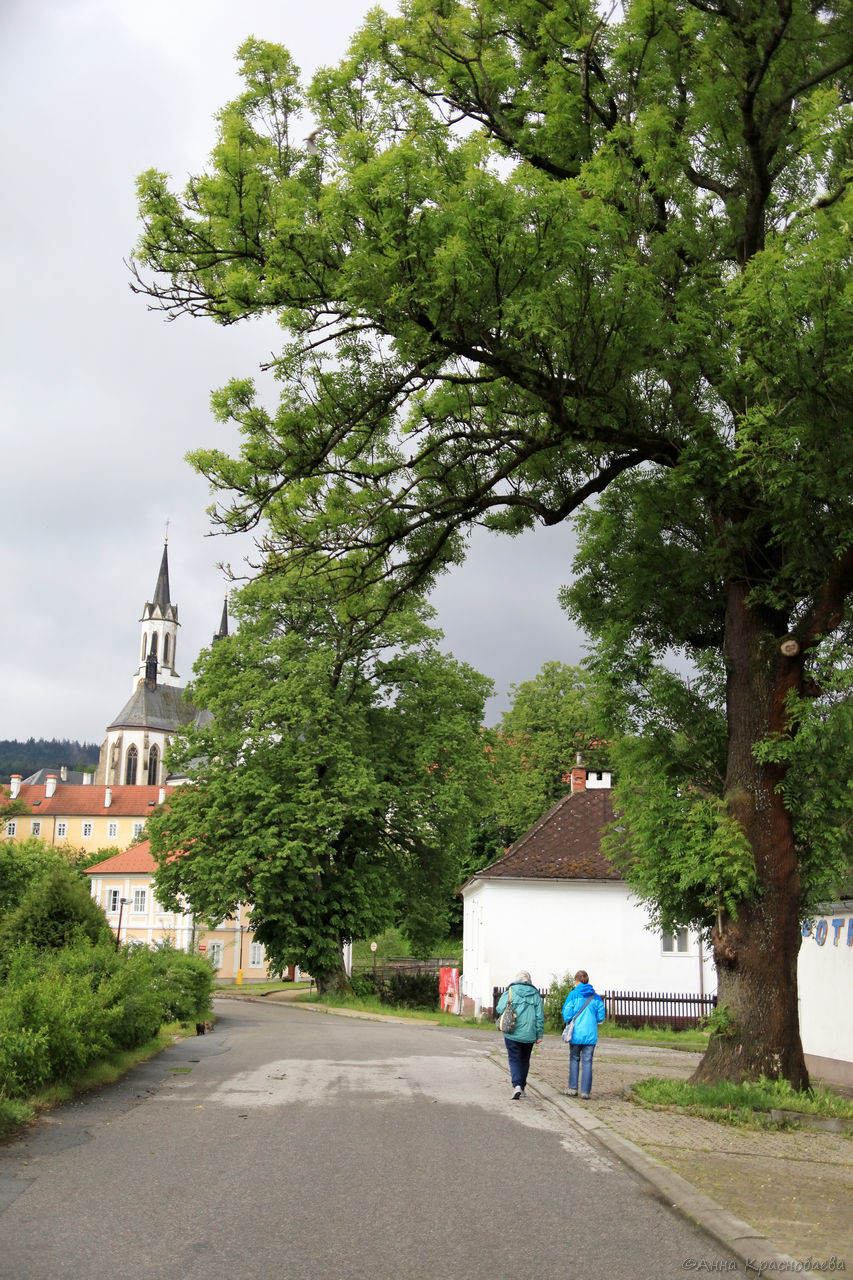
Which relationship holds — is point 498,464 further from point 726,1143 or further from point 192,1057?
point 192,1057

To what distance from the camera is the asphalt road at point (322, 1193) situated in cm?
599

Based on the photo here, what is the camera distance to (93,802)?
127062 millimetres

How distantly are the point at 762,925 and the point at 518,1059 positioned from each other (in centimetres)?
325

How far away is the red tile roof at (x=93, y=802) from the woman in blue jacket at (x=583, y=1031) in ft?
373

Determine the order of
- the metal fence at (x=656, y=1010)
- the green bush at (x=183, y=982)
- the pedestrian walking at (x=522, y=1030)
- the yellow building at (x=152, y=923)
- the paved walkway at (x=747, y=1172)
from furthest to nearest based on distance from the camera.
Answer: the yellow building at (x=152, y=923) → the metal fence at (x=656, y=1010) → the green bush at (x=183, y=982) → the pedestrian walking at (x=522, y=1030) → the paved walkway at (x=747, y=1172)

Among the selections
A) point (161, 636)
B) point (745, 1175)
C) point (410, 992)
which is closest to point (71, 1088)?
point (745, 1175)

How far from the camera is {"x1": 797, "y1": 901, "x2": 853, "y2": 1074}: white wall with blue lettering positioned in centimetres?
2027

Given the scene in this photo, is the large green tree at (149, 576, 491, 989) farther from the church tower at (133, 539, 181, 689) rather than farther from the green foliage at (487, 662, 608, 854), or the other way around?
the church tower at (133, 539, 181, 689)

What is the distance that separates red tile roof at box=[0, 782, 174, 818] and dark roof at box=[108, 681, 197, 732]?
19932 mm

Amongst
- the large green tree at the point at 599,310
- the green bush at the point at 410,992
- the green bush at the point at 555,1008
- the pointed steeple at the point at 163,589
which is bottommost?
the green bush at the point at 410,992

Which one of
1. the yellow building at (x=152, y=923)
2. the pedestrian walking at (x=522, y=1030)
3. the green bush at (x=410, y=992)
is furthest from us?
the yellow building at (x=152, y=923)

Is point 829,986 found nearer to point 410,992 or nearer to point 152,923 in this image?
point 410,992

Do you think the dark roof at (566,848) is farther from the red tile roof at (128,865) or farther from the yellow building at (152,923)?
the red tile roof at (128,865)

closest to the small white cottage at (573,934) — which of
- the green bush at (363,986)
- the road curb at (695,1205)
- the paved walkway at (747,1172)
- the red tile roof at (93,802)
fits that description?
the green bush at (363,986)
